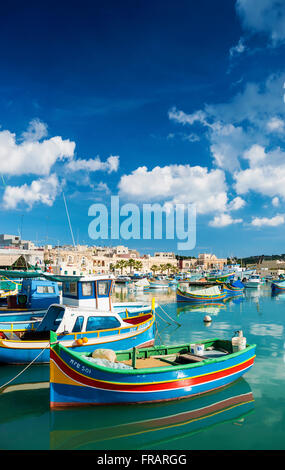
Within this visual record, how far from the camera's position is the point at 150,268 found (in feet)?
586

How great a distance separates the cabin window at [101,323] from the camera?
16.2m

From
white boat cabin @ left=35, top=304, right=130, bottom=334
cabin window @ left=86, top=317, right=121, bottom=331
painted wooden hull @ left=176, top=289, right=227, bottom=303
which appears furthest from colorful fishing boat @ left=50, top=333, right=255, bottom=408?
painted wooden hull @ left=176, top=289, right=227, bottom=303

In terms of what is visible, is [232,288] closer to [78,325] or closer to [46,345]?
[78,325]

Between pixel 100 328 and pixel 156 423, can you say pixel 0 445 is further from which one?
pixel 100 328

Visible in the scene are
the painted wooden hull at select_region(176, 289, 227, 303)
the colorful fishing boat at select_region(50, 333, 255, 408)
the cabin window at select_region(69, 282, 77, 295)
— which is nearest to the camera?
the colorful fishing boat at select_region(50, 333, 255, 408)

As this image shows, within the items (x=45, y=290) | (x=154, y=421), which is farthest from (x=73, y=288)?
(x=154, y=421)

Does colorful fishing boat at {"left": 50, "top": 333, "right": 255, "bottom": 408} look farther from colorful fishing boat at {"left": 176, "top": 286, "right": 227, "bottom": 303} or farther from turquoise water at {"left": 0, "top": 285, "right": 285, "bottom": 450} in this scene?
colorful fishing boat at {"left": 176, "top": 286, "right": 227, "bottom": 303}

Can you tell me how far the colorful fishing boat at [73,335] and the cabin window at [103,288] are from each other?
6.51 ft

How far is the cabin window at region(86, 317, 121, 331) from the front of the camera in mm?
16203

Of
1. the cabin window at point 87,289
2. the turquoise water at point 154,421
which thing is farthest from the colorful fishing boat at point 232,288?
the turquoise water at point 154,421

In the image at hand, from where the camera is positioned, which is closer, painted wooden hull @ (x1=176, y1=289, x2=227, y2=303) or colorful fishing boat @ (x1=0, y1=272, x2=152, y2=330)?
colorful fishing boat @ (x1=0, y1=272, x2=152, y2=330)

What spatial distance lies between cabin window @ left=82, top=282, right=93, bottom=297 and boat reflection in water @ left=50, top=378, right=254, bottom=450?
316 inches

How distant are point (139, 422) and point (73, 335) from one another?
6001 millimetres

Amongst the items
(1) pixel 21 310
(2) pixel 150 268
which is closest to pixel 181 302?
(1) pixel 21 310
